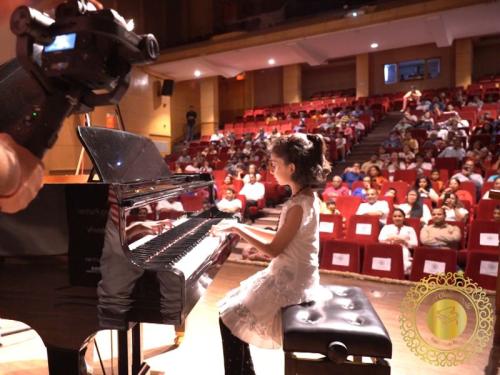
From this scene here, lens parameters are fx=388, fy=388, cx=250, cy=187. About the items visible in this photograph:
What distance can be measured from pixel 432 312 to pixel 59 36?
326 cm

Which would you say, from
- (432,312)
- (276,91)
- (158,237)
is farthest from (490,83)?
(158,237)

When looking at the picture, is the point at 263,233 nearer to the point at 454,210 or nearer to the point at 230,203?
the point at 454,210

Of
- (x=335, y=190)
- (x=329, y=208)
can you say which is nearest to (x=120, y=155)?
(x=329, y=208)

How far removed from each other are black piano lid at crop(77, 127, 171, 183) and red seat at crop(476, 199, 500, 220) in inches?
149

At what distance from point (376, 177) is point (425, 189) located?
856 millimetres

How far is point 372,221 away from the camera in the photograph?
433cm

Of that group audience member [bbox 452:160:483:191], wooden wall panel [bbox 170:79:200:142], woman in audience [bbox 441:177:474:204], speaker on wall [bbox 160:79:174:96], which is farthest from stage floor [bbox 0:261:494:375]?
wooden wall panel [bbox 170:79:200:142]

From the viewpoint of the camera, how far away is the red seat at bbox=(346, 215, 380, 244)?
429cm

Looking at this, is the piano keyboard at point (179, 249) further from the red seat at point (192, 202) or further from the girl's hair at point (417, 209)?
the girl's hair at point (417, 209)

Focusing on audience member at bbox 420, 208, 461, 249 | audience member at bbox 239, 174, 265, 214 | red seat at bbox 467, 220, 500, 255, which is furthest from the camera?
audience member at bbox 239, 174, 265, 214

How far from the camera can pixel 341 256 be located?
4152 mm

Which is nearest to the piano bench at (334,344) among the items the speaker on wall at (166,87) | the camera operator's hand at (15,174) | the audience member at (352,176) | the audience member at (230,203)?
the camera operator's hand at (15,174)

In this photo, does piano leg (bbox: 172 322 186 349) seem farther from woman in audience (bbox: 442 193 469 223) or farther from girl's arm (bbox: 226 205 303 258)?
woman in audience (bbox: 442 193 469 223)

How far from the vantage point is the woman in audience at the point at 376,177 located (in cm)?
592
